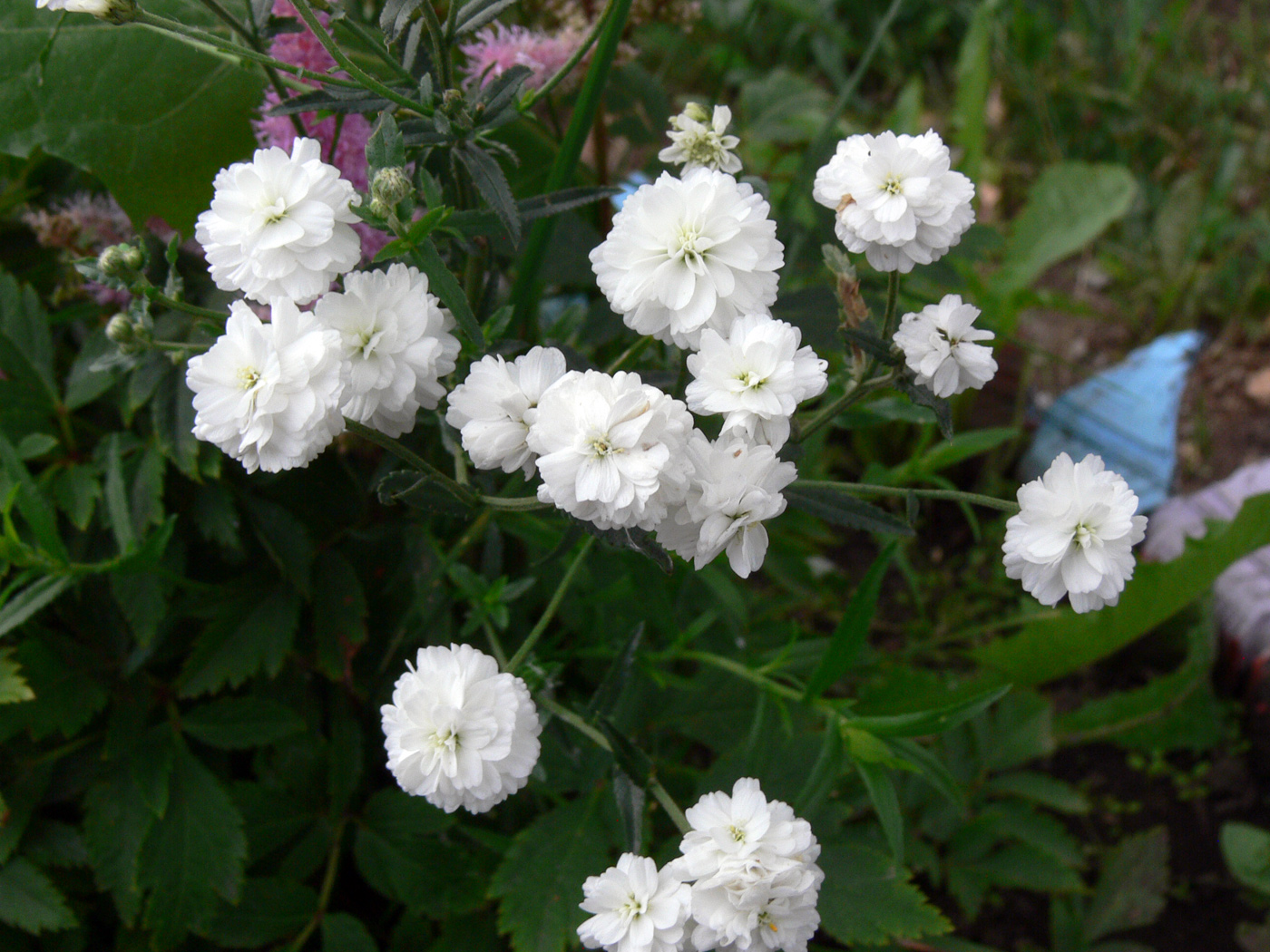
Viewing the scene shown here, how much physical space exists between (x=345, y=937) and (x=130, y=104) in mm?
865

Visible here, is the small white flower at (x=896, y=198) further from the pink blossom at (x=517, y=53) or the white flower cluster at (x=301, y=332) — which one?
the pink blossom at (x=517, y=53)

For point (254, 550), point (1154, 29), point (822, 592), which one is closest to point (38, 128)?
point (254, 550)

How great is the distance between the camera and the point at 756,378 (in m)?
0.64

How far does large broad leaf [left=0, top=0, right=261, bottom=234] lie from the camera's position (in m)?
0.94

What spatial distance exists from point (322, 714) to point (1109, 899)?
3.50ft

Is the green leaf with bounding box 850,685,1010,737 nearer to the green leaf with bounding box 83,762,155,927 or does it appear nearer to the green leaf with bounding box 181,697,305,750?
the green leaf with bounding box 181,697,305,750

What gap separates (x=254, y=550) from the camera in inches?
46.4

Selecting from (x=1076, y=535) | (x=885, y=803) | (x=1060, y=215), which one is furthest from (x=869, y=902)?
(x=1060, y=215)

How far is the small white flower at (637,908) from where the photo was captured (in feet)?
2.17

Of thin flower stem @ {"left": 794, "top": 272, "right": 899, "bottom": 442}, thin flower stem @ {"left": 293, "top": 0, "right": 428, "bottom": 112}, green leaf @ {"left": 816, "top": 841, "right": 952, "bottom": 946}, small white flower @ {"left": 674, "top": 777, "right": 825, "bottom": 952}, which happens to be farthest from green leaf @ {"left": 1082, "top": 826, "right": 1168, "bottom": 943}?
thin flower stem @ {"left": 293, "top": 0, "right": 428, "bottom": 112}

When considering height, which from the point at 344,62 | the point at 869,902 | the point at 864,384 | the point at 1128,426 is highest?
the point at 344,62

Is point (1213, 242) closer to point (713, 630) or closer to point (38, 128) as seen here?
point (713, 630)

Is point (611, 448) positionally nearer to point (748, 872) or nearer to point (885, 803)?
point (748, 872)

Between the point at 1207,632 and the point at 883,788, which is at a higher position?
the point at 883,788
